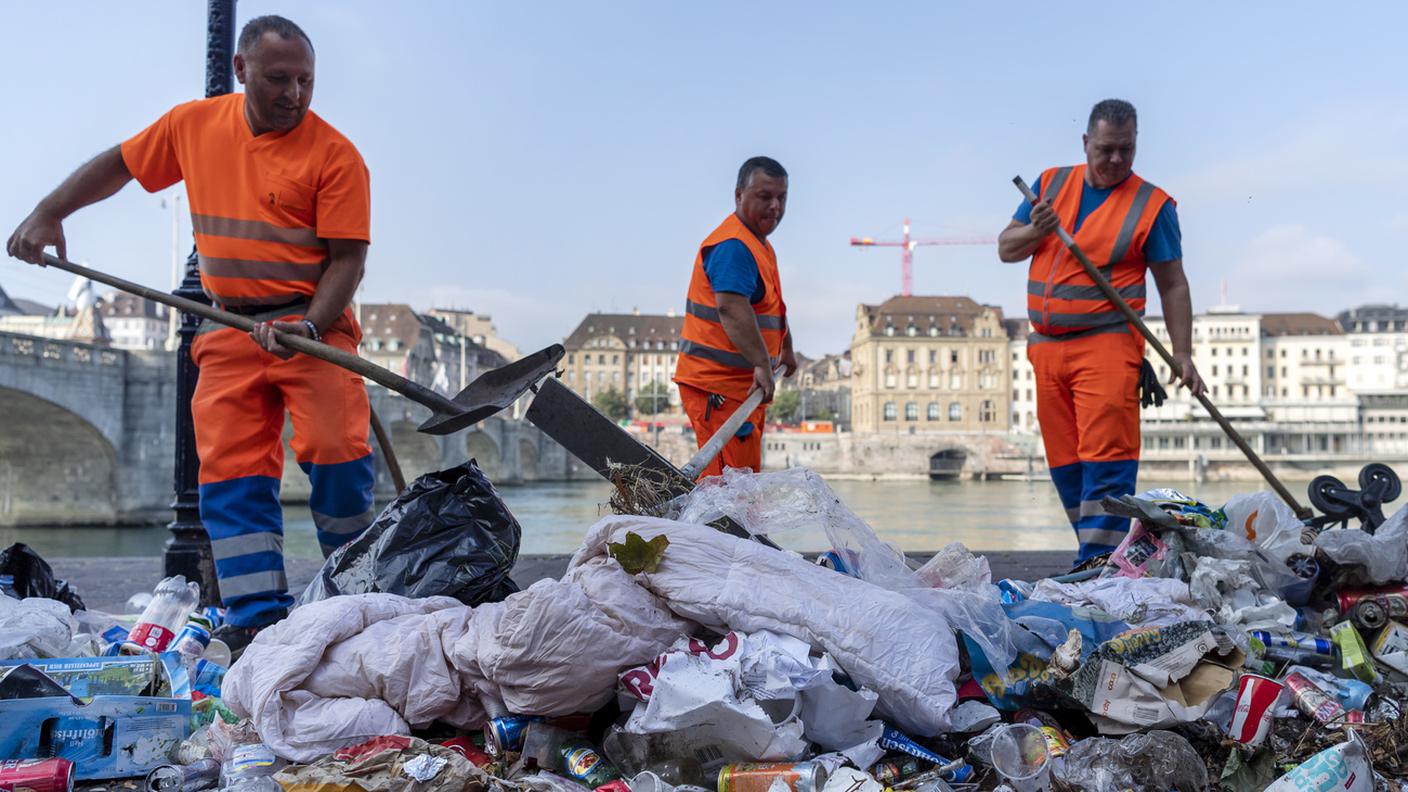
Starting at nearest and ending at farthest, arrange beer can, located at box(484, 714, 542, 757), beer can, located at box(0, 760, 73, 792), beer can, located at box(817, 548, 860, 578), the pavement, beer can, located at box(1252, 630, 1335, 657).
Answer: beer can, located at box(0, 760, 73, 792) → beer can, located at box(484, 714, 542, 757) → beer can, located at box(1252, 630, 1335, 657) → beer can, located at box(817, 548, 860, 578) → the pavement

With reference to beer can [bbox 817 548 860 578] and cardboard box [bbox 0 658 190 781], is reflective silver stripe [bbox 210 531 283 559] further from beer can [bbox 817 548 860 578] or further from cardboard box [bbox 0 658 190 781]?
beer can [bbox 817 548 860 578]

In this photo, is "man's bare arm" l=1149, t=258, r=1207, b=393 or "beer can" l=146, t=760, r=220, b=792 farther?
"man's bare arm" l=1149, t=258, r=1207, b=393

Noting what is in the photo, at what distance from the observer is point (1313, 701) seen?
203 centimetres

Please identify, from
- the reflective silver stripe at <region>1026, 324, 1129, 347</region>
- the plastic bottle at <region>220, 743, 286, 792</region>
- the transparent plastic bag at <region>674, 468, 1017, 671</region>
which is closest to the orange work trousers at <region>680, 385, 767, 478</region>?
the transparent plastic bag at <region>674, 468, 1017, 671</region>

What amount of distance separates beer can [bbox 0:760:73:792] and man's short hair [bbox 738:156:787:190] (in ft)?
9.15

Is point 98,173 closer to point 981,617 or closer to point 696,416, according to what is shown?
point 696,416

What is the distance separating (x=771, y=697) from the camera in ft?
6.12

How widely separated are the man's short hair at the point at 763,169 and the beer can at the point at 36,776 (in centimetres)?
279

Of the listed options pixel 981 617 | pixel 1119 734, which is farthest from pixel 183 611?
pixel 1119 734

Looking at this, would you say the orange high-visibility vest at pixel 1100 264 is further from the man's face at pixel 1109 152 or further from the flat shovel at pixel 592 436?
the flat shovel at pixel 592 436

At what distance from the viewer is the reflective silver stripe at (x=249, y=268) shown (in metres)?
2.81

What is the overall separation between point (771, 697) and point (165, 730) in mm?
1267

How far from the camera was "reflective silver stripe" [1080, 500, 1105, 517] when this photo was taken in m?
3.45

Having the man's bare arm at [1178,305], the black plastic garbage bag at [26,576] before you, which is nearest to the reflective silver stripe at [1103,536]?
the man's bare arm at [1178,305]
